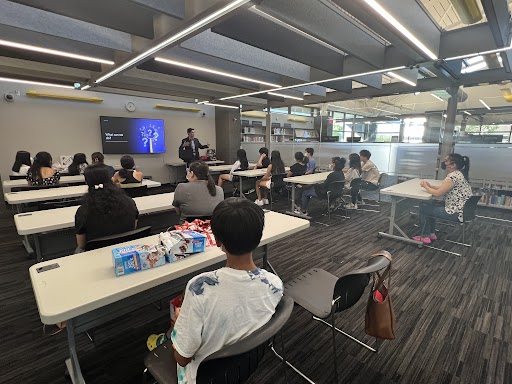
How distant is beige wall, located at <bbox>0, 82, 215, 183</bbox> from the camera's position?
5.87 meters

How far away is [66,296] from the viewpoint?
1.12 metres

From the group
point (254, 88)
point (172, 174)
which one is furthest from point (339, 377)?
point (172, 174)

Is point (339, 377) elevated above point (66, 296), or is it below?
below

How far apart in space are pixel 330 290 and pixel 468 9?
2730 mm

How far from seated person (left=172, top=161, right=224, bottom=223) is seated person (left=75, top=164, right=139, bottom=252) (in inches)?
24.5

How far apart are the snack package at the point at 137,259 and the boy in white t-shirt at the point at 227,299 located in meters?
0.55

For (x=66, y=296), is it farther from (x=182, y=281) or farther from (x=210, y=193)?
(x=210, y=193)

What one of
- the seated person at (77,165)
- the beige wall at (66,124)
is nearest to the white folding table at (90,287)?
the seated person at (77,165)

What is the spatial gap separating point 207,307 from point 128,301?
0.91 m

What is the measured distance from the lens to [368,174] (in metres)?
5.52

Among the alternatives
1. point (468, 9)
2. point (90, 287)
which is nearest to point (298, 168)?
point (468, 9)

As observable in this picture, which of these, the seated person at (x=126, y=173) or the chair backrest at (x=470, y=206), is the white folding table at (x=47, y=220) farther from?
the chair backrest at (x=470, y=206)

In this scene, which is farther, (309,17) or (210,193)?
(210,193)

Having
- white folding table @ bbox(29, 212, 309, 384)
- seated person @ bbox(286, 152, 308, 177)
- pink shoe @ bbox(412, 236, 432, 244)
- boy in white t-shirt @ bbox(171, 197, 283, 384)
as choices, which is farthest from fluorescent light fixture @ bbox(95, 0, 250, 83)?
pink shoe @ bbox(412, 236, 432, 244)
